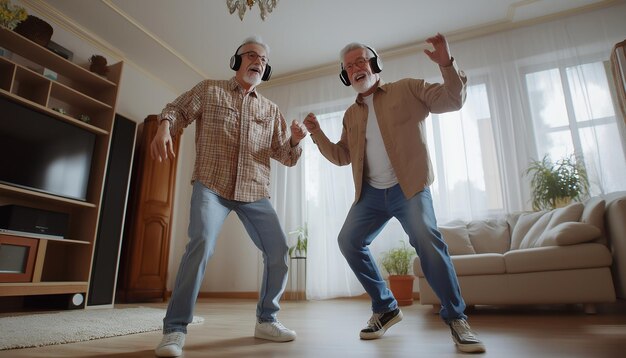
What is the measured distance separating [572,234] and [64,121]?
13.1 feet

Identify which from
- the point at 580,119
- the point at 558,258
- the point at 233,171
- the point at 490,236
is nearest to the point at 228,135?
the point at 233,171

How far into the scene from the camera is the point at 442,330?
181 cm

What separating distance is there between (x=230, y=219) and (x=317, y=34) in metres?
2.67

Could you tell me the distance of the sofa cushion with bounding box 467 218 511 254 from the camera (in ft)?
10.3

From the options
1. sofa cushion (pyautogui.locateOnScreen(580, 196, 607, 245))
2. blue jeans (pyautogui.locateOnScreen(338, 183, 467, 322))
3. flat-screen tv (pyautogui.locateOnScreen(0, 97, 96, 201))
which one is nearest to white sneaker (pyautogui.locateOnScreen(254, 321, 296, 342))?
blue jeans (pyautogui.locateOnScreen(338, 183, 467, 322))

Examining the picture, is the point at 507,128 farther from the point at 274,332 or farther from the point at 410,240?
the point at 274,332

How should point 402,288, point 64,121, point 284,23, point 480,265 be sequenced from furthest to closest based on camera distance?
point 284,23 < point 402,288 < point 64,121 < point 480,265

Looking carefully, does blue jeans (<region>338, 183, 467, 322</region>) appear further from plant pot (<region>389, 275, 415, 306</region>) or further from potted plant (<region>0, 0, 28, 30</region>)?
potted plant (<region>0, 0, 28, 30</region>)

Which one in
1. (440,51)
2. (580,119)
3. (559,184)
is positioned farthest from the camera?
(580,119)

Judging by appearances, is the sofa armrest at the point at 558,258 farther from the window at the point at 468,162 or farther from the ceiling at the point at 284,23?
the ceiling at the point at 284,23

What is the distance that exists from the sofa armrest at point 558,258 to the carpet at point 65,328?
207cm

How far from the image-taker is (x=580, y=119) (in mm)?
3666

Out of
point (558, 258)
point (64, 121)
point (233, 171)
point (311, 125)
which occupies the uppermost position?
point (64, 121)

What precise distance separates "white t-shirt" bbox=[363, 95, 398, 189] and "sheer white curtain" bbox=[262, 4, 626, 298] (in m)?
2.44
